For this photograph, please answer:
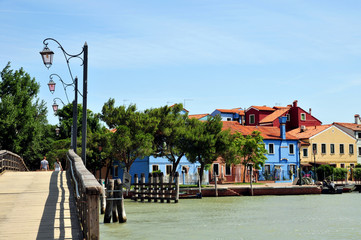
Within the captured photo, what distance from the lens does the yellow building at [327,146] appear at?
73875 mm

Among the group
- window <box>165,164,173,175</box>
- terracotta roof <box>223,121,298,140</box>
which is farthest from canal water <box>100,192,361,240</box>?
terracotta roof <box>223,121,298,140</box>

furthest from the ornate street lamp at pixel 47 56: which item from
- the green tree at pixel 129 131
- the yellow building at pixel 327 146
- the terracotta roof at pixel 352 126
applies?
the terracotta roof at pixel 352 126

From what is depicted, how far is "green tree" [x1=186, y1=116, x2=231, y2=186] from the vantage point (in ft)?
169

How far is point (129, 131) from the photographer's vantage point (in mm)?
50562

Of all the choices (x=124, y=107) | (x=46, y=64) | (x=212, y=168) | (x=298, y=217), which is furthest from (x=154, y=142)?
(x=46, y=64)

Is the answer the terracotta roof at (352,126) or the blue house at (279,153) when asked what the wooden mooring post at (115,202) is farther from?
the terracotta roof at (352,126)

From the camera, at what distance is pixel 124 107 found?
52.8 meters

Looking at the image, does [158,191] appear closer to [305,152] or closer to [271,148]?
[271,148]

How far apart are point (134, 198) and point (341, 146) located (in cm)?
4413

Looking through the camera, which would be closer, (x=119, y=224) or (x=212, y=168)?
(x=119, y=224)

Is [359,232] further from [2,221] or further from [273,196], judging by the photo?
[273,196]

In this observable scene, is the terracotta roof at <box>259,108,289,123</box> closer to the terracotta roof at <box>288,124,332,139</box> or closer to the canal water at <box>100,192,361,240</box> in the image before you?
the terracotta roof at <box>288,124,332,139</box>

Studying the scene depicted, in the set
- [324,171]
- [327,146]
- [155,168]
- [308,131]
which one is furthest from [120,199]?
[308,131]

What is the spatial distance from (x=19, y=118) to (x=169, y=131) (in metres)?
14.9
